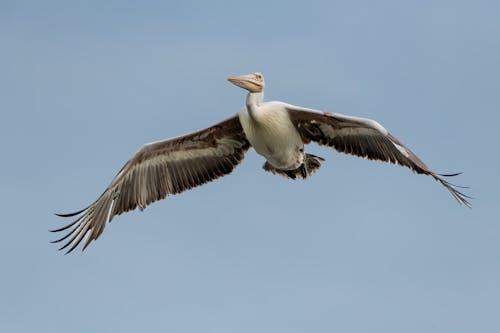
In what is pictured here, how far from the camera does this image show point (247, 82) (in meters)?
12.0

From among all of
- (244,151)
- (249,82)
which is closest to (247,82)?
(249,82)

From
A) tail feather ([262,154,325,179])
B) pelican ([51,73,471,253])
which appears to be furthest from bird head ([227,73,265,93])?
tail feather ([262,154,325,179])

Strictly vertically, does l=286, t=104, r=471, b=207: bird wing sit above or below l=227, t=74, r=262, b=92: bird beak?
below

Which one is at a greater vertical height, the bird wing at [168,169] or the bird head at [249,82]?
the bird head at [249,82]

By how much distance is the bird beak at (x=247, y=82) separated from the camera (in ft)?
39.2

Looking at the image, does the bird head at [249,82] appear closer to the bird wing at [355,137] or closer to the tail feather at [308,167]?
the bird wing at [355,137]

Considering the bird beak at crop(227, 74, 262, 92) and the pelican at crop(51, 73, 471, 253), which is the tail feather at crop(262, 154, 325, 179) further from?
the bird beak at crop(227, 74, 262, 92)

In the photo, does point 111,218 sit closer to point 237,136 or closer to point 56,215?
point 56,215

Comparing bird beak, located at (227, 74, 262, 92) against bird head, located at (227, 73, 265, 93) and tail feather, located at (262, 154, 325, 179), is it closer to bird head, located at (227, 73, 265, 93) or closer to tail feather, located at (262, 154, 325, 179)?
bird head, located at (227, 73, 265, 93)

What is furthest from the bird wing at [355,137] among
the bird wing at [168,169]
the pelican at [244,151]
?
the bird wing at [168,169]

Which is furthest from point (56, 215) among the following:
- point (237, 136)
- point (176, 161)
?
point (237, 136)

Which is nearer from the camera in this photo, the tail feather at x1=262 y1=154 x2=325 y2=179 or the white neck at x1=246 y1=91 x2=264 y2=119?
the white neck at x1=246 y1=91 x2=264 y2=119

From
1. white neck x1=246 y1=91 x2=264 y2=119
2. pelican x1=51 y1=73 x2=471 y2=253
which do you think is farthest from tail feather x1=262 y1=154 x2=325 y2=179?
white neck x1=246 y1=91 x2=264 y2=119

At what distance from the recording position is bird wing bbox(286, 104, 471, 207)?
1186 centimetres
